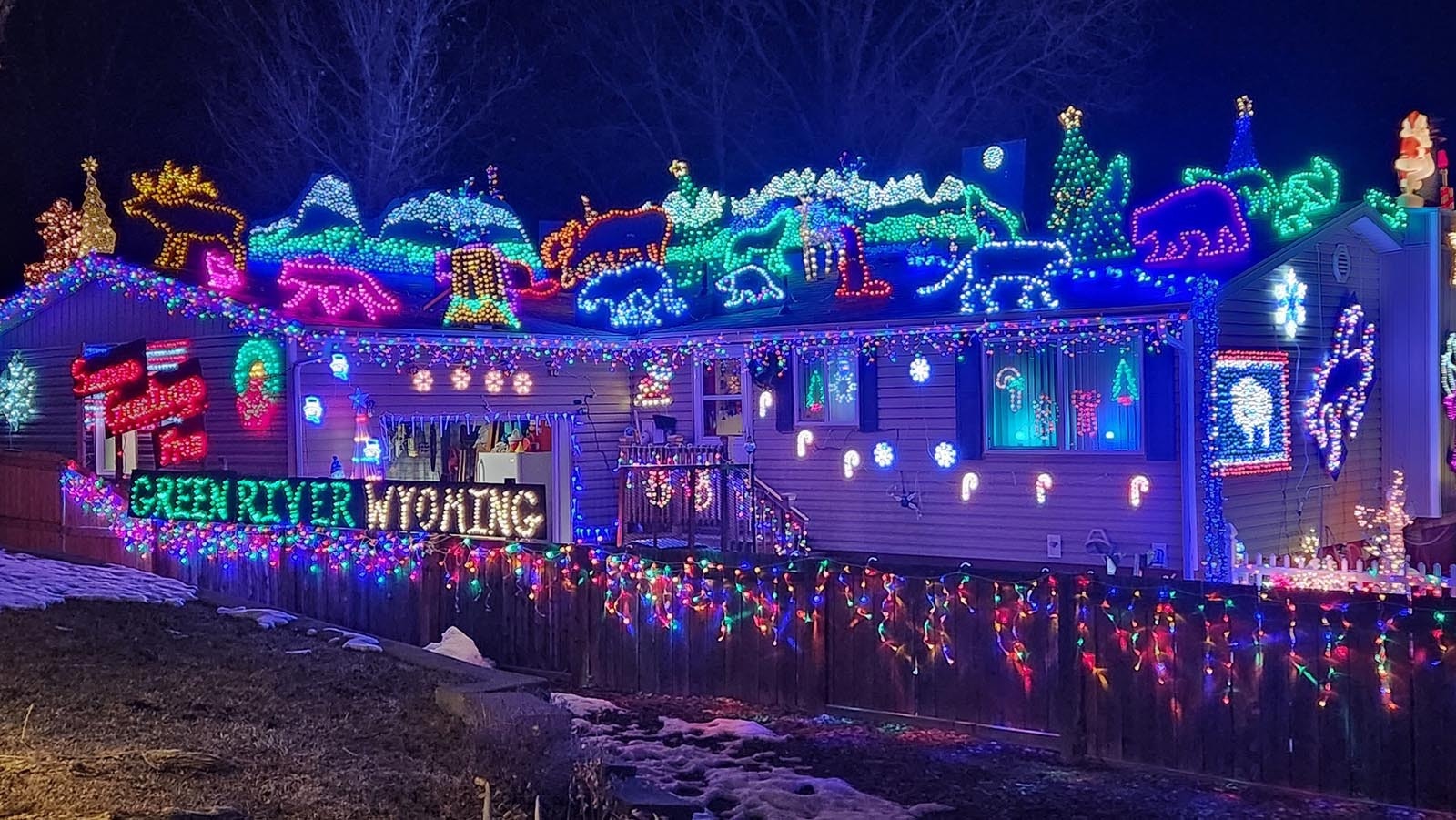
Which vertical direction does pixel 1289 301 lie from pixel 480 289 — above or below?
below

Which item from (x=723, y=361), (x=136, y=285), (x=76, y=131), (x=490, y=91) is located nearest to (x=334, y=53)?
(x=490, y=91)

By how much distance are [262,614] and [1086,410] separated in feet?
30.1

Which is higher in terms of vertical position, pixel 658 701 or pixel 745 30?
pixel 745 30

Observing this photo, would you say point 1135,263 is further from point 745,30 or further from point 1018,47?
point 745,30

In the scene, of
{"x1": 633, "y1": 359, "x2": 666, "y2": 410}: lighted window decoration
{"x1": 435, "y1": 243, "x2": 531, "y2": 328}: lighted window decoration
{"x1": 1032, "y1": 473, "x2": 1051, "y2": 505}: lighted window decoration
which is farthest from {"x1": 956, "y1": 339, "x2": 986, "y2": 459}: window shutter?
{"x1": 435, "y1": 243, "x2": 531, "y2": 328}: lighted window decoration

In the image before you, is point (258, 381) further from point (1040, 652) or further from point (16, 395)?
point (1040, 652)

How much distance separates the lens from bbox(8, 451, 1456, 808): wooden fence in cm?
773

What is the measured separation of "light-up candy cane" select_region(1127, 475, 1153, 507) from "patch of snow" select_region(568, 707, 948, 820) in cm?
648

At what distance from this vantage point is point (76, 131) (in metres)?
37.2

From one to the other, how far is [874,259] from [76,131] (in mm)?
28302

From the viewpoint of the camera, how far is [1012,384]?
15742 mm

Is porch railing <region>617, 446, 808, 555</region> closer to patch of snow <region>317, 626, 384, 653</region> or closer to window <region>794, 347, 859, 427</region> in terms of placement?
window <region>794, 347, 859, 427</region>

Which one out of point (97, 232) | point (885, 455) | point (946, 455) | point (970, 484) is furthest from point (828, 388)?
point (97, 232)

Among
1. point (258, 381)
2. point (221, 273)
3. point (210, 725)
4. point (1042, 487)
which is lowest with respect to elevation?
point (210, 725)
